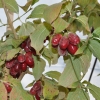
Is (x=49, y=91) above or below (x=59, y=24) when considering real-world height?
below

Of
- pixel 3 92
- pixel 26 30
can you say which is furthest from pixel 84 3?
pixel 3 92

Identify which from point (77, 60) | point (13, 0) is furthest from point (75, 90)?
point (13, 0)

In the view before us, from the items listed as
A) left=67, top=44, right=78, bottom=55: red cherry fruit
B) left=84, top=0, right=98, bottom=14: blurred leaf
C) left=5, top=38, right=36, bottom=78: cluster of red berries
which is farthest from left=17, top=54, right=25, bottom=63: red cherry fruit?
left=84, top=0, right=98, bottom=14: blurred leaf

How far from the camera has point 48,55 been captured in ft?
1.85

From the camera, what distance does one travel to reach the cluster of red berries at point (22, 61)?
500mm

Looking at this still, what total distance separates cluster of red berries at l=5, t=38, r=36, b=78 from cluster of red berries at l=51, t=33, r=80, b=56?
0.08 meters

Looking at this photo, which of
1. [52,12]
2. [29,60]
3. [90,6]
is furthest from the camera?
[90,6]

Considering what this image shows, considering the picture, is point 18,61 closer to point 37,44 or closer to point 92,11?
point 37,44

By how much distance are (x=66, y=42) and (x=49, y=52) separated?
140 mm

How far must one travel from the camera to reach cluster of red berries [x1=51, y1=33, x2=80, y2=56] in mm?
424

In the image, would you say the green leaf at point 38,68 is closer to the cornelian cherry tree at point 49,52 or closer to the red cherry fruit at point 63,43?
the cornelian cherry tree at point 49,52

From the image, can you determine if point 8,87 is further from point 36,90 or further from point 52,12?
point 52,12

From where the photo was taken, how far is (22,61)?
1.64 feet

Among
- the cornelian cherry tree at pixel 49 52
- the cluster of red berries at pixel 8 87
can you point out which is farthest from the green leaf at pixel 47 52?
the cluster of red berries at pixel 8 87
